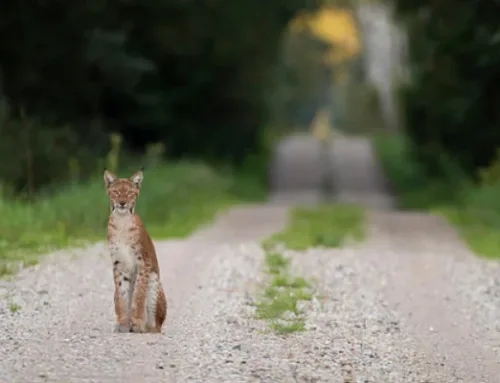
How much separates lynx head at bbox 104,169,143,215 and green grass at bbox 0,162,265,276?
3.58 metres

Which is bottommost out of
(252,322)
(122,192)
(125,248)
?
(252,322)

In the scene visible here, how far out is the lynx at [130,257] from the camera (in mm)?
8914

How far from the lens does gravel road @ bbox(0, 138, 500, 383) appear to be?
28.1ft

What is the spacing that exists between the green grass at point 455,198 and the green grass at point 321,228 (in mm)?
1810

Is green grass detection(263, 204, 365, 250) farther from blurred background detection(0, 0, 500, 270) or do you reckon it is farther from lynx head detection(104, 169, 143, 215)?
lynx head detection(104, 169, 143, 215)

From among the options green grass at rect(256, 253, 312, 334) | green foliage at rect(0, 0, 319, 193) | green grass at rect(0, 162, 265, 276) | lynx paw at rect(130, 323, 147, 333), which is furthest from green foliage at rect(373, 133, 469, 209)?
lynx paw at rect(130, 323, 147, 333)

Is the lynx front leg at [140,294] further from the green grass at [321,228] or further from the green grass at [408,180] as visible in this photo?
the green grass at [408,180]

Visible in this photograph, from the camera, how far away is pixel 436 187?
3197 centimetres

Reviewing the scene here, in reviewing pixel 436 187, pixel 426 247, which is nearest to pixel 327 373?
pixel 426 247

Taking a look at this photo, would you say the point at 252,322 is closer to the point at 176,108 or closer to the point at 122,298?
the point at 122,298

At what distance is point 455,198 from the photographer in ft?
92.4

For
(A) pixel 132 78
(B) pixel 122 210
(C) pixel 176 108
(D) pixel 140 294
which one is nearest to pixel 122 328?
(D) pixel 140 294

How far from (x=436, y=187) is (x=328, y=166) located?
12.4m

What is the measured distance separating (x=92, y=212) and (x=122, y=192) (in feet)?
27.1
